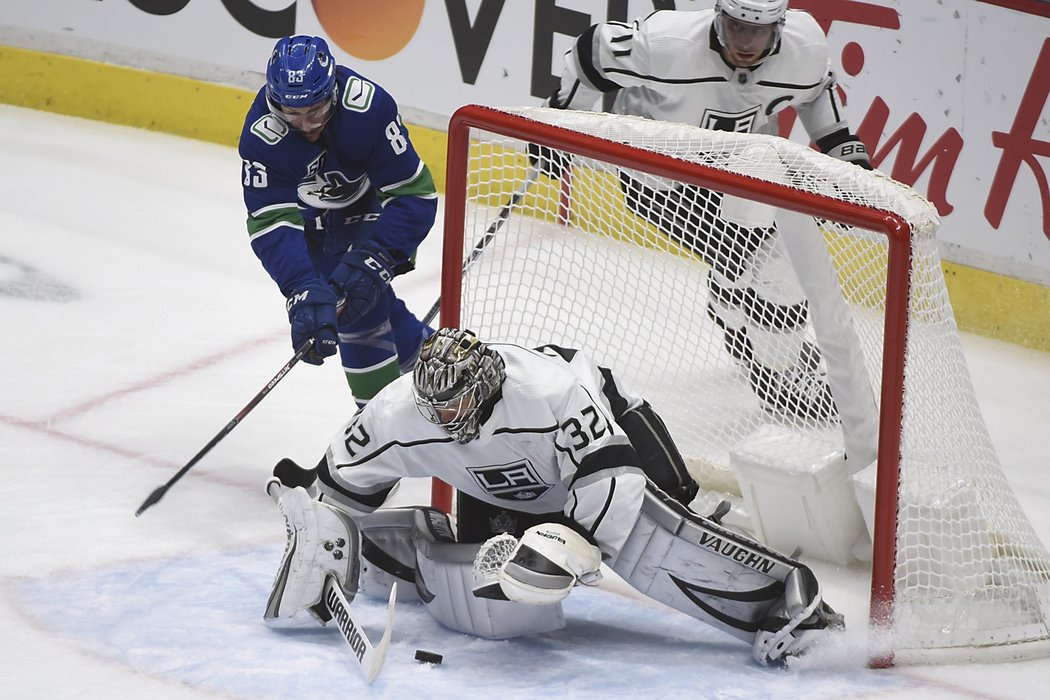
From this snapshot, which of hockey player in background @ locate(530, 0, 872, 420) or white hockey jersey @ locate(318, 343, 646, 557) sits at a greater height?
hockey player in background @ locate(530, 0, 872, 420)

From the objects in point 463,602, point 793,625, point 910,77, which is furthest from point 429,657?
point 910,77

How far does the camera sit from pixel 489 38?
5398mm

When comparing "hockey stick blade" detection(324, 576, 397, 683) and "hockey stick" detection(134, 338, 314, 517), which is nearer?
"hockey stick blade" detection(324, 576, 397, 683)

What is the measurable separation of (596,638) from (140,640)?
34.2 inches

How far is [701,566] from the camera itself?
9.37 ft

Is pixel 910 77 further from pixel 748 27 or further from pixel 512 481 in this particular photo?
pixel 512 481

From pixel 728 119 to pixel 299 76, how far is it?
113cm

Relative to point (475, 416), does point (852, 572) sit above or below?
Answer: below

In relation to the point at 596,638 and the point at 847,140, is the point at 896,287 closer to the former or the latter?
the point at 596,638

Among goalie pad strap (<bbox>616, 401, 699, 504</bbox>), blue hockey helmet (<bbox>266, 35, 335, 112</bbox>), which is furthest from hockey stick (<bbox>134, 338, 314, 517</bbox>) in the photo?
goalie pad strap (<bbox>616, 401, 699, 504</bbox>)

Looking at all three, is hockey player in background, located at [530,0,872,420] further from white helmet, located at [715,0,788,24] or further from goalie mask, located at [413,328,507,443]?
goalie mask, located at [413,328,507,443]

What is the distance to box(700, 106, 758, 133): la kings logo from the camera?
3877mm

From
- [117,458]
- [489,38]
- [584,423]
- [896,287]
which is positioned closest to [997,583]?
[896,287]

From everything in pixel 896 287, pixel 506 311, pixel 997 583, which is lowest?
pixel 997 583
